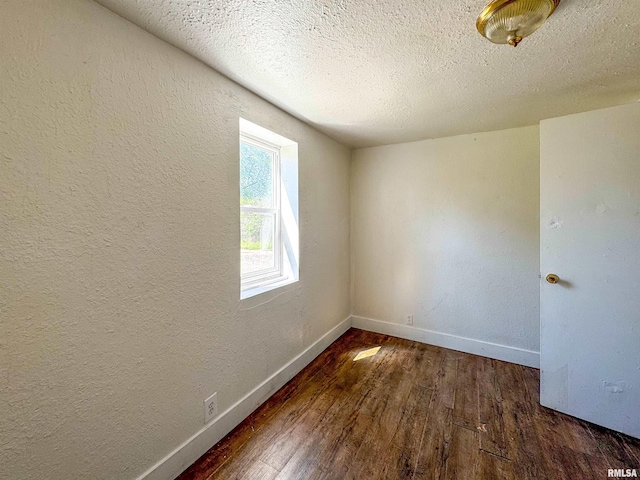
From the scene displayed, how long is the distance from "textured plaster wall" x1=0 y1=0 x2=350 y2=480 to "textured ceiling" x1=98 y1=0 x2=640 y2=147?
24 centimetres

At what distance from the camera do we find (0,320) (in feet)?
2.67

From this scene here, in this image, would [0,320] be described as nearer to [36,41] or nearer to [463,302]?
[36,41]

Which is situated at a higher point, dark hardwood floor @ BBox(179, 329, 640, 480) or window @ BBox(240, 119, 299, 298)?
window @ BBox(240, 119, 299, 298)

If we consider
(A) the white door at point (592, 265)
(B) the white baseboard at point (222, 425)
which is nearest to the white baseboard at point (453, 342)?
(A) the white door at point (592, 265)

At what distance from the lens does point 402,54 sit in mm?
1308

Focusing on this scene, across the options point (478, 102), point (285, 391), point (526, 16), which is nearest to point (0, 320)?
point (285, 391)

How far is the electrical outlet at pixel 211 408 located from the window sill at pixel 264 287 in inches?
23.2

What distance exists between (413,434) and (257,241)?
1698 mm

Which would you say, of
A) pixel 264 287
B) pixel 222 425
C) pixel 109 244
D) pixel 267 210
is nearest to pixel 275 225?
pixel 267 210

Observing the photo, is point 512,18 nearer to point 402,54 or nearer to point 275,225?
point 402,54

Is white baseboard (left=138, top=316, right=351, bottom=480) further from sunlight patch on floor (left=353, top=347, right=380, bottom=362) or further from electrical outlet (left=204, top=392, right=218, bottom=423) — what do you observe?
sunlight patch on floor (left=353, top=347, right=380, bottom=362)

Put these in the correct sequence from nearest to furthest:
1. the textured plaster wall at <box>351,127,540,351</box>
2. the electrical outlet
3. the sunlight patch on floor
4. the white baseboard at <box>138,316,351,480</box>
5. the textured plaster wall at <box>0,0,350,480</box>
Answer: the textured plaster wall at <box>0,0,350,480</box>, the white baseboard at <box>138,316,351,480</box>, the electrical outlet, the textured plaster wall at <box>351,127,540,351</box>, the sunlight patch on floor

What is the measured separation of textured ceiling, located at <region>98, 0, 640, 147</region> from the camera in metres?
1.05

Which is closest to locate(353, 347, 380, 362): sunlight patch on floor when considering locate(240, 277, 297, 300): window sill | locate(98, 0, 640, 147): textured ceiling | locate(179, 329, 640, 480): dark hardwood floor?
locate(179, 329, 640, 480): dark hardwood floor
